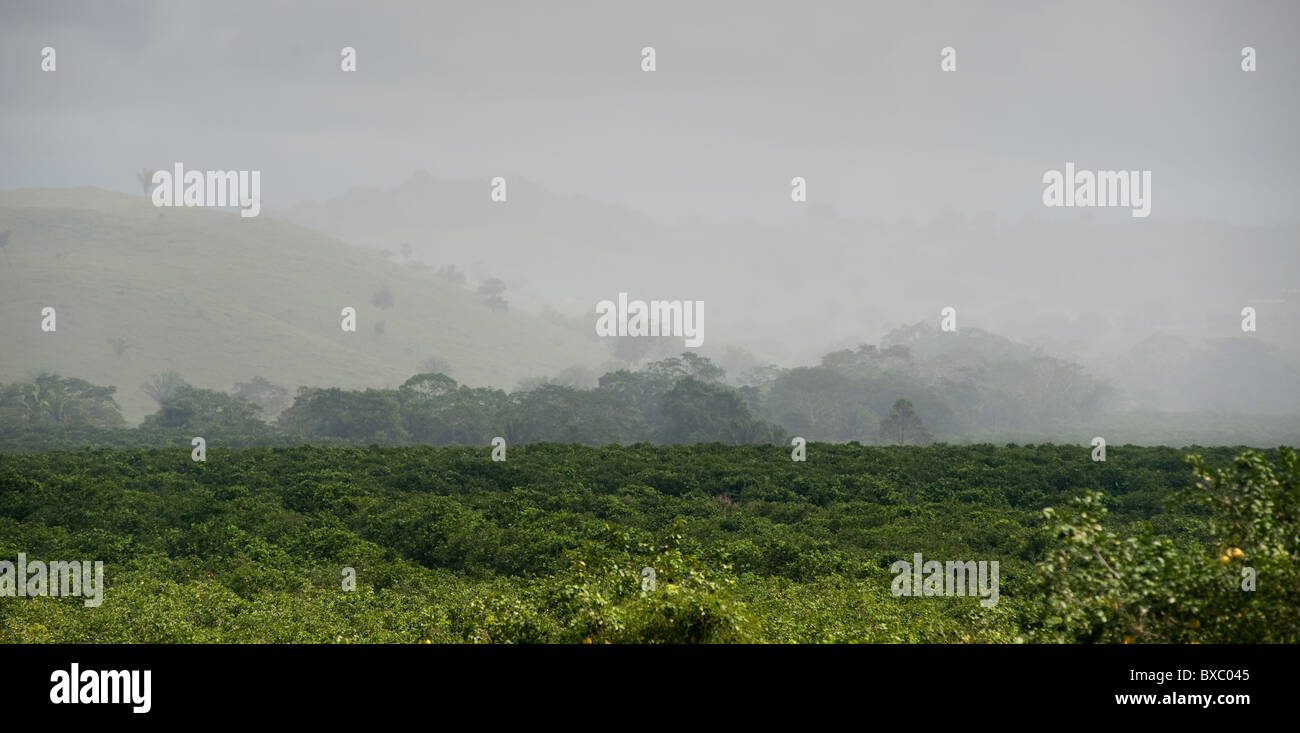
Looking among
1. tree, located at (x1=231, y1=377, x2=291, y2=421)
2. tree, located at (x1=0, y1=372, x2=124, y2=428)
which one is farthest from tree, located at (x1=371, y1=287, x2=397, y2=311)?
tree, located at (x1=0, y1=372, x2=124, y2=428)

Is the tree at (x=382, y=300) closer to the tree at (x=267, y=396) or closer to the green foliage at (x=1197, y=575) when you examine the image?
the tree at (x=267, y=396)

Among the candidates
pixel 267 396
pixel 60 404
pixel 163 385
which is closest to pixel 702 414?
pixel 60 404

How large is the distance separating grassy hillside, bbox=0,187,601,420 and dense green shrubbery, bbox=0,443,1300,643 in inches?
3848

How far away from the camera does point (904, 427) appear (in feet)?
239

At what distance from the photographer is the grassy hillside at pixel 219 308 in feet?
404

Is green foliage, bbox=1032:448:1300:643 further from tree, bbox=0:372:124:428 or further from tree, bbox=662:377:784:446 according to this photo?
tree, bbox=0:372:124:428

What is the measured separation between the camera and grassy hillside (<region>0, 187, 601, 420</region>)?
12312 cm

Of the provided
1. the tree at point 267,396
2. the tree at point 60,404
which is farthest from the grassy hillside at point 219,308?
the tree at point 60,404

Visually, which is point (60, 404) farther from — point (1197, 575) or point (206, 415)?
point (1197, 575)

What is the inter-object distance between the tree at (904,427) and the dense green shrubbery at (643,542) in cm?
3602

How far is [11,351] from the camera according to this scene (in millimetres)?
116688
